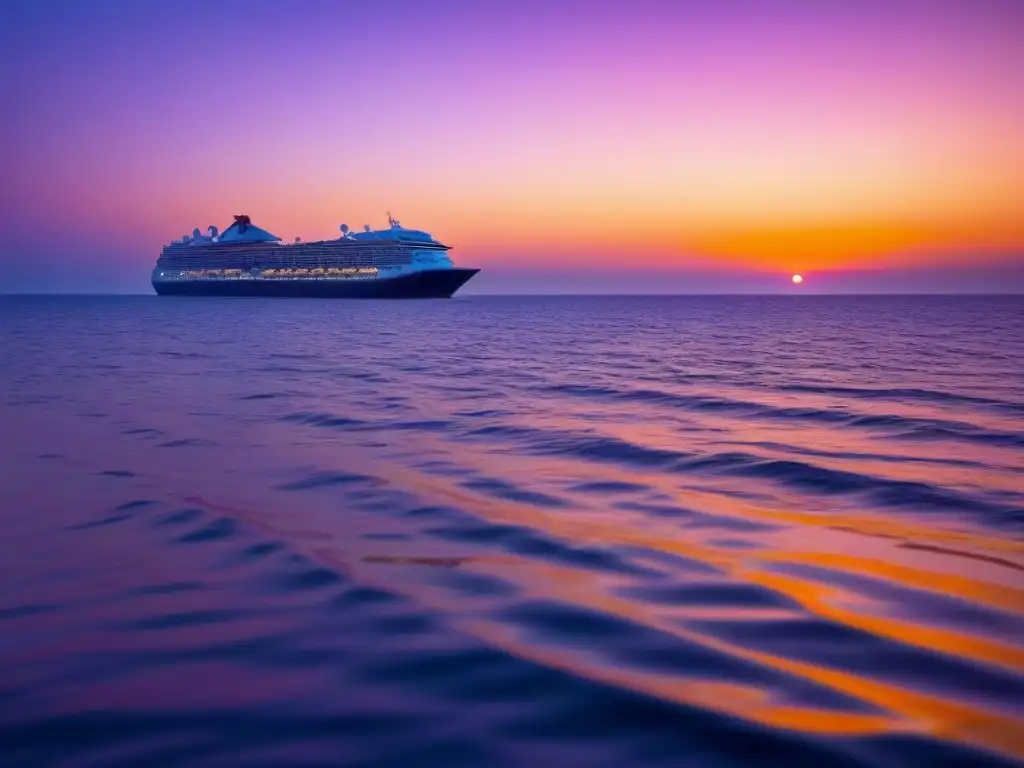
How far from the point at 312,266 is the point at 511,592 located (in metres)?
109

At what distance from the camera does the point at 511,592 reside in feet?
14.8

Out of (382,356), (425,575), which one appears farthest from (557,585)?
(382,356)

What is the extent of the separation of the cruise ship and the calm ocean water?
9189 cm

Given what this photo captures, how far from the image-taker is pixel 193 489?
727 cm

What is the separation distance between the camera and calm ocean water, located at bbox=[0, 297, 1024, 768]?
293 centimetres

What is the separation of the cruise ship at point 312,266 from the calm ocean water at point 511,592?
9189cm

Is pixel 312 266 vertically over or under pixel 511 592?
over

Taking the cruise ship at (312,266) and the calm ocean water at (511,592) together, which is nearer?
the calm ocean water at (511,592)

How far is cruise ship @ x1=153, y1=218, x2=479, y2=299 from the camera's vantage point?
102 metres

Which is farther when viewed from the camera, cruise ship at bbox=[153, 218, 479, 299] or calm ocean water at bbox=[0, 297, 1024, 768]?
cruise ship at bbox=[153, 218, 479, 299]

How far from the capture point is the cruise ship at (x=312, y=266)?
333ft

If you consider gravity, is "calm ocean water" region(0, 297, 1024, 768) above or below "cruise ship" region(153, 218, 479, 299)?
below

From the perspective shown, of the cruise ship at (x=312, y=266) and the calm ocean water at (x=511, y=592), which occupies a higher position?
the cruise ship at (x=312, y=266)

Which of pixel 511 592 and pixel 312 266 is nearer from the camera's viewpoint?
pixel 511 592
